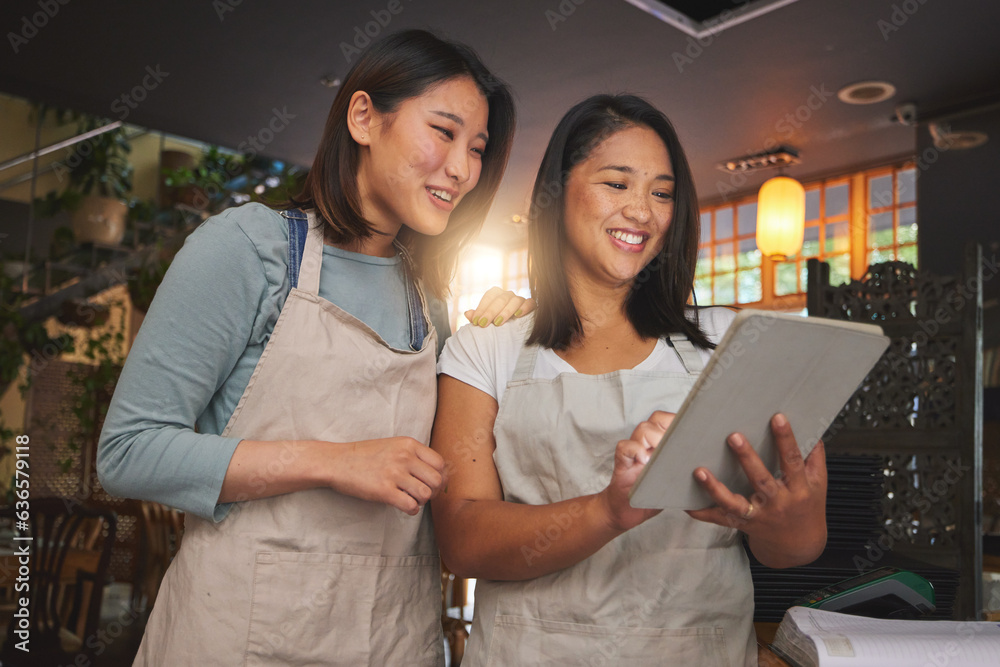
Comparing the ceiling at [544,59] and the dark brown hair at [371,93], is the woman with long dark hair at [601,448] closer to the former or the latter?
the dark brown hair at [371,93]

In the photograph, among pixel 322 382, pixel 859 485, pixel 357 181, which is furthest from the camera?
pixel 859 485

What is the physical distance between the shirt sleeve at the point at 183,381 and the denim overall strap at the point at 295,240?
0.23 ft

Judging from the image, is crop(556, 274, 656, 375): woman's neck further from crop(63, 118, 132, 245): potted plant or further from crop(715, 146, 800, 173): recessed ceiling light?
crop(63, 118, 132, 245): potted plant

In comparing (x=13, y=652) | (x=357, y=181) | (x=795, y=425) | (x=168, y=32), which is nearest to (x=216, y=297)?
(x=357, y=181)

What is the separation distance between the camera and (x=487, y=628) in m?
1.22

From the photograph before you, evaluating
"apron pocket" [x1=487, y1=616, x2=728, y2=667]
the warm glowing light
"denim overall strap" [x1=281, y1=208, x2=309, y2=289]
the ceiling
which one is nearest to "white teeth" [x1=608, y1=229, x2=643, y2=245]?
"denim overall strap" [x1=281, y1=208, x2=309, y2=289]

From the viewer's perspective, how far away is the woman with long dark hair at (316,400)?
109 cm

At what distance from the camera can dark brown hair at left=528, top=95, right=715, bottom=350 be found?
1.42 metres

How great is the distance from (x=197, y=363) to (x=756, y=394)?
717 mm

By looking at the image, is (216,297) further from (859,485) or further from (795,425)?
(859,485)

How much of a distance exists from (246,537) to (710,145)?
511 cm

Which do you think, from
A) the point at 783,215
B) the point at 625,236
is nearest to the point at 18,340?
the point at 783,215

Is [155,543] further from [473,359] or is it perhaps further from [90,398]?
[473,359]

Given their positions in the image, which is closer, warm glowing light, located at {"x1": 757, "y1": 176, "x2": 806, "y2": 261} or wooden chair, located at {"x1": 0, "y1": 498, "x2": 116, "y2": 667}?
wooden chair, located at {"x1": 0, "y1": 498, "x2": 116, "y2": 667}
